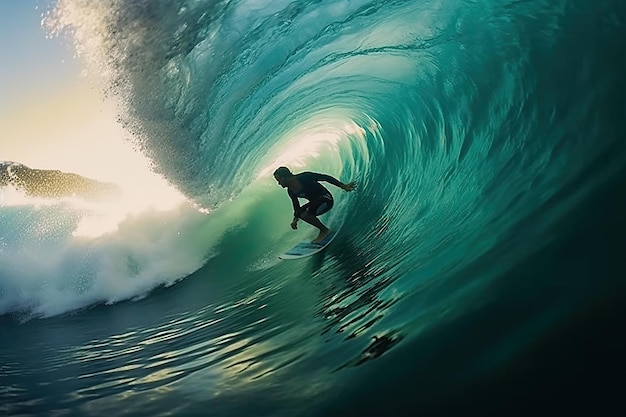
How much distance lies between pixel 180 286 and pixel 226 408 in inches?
359

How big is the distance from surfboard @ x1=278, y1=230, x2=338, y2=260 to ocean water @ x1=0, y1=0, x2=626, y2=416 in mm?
235

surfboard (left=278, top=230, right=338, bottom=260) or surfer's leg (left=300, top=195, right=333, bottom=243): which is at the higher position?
surfer's leg (left=300, top=195, right=333, bottom=243)

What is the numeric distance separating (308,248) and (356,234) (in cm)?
106

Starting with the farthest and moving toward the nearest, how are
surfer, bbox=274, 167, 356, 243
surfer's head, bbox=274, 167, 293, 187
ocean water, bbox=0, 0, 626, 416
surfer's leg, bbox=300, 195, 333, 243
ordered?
surfer's leg, bbox=300, 195, 333, 243 → surfer, bbox=274, 167, 356, 243 → surfer's head, bbox=274, 167, 293, 187 → ocean water, bbox=0, 0, 626, 416

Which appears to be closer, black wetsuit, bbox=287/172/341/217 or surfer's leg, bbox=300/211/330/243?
black wetsuit, bbox=287/172/341/217

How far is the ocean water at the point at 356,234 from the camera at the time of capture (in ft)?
8.03

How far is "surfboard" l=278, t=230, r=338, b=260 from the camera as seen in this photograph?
28.8ft

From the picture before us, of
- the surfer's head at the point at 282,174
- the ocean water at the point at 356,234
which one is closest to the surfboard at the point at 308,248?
the ocean water at the point at 356,234

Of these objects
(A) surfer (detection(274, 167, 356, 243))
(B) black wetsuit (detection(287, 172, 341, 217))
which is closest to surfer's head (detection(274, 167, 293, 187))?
(A) surfer (detection(274, 167, 356, 243))

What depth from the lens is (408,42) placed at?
28.5 ft

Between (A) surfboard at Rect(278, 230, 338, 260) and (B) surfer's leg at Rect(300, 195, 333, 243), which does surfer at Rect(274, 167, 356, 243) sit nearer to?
(B) surfer's leg at Rect(300, 195, 333, 243)

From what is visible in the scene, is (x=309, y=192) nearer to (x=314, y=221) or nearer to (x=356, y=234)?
(x=314, y=221)

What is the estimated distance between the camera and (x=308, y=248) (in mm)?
9133

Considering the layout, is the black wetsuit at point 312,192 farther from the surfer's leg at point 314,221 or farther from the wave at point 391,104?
the wave at point 391,104
